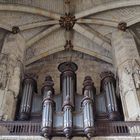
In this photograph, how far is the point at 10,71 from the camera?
605 inches

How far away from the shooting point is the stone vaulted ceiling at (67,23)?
17.7 meters

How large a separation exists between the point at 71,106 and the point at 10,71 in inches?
160

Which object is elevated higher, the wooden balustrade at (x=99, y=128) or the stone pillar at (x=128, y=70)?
the stone pillar at (x=128, y=70)

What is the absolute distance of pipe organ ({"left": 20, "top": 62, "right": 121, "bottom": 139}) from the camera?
38.5 ft

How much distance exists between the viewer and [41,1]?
59.7 ft

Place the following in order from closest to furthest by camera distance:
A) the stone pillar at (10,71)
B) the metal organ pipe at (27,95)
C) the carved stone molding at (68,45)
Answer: the stone pillar at (10,71), the metal organ pipe at (27,95), the carved stone molding at (68,45)

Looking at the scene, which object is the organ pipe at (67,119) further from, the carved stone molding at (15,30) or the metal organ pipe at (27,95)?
the carved stone molding at (15,30)

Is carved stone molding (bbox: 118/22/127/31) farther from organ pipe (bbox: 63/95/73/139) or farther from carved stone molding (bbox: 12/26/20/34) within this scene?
organ pipe (bbox: 63/95/73/139)

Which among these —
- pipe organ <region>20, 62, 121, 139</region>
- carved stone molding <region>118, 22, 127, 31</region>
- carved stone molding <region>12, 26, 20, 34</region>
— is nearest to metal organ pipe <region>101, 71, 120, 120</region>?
pipe organ <region>20, 62, 121, 139</region>

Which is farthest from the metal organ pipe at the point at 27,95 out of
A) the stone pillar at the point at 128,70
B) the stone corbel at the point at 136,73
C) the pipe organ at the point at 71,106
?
the stone corbel at the point at 136,73

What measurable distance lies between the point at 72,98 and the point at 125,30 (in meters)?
5.06

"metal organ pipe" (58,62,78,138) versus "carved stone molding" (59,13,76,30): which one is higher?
"carved stone molding" (59,13,76,30)

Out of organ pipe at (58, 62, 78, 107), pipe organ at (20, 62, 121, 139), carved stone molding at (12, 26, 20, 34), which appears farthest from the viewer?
carved stone molding at (12, 26, 20, 34)

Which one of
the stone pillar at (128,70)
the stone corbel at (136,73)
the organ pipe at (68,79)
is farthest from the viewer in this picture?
the organ pipe at (68,79)
